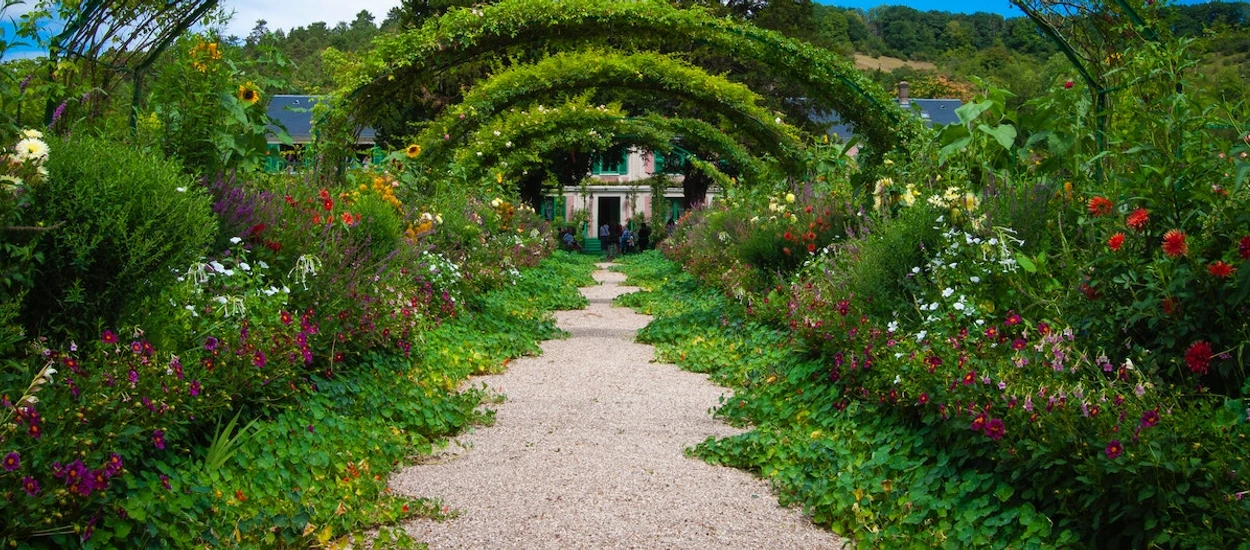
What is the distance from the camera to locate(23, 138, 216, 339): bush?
316cm

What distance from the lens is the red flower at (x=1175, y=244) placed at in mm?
3047

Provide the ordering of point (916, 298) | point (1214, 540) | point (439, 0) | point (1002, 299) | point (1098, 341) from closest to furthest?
point (1214, 540), point (1098, 341), point (1002, 299), point (916, 298), point (439, 0)

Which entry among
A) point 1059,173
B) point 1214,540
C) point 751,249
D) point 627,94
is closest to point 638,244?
point 627,94

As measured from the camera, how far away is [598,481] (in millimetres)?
4195

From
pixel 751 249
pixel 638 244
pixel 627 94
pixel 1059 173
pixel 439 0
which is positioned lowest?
pixel 638 244

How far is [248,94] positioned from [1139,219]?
477 cm

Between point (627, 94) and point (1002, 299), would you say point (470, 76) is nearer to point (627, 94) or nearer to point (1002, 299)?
point (627, 94)

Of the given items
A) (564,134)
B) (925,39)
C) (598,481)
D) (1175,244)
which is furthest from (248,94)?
(925,39)

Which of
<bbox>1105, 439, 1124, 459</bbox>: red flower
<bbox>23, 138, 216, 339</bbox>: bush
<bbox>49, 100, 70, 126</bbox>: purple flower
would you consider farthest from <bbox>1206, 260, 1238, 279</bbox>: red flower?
<bbox>49, 100, 70, 126</bbox>: purple flower

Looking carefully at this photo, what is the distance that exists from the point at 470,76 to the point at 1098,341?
864 inches

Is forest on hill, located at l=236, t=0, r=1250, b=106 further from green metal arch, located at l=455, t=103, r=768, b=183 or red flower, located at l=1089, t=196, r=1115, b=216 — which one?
green metal arch, located at l=455, t=103, r=768, b=183

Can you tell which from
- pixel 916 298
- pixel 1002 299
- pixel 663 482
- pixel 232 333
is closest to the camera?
pixel 232 333

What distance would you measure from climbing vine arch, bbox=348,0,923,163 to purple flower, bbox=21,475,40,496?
6895mm

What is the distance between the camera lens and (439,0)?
77.6 feet
